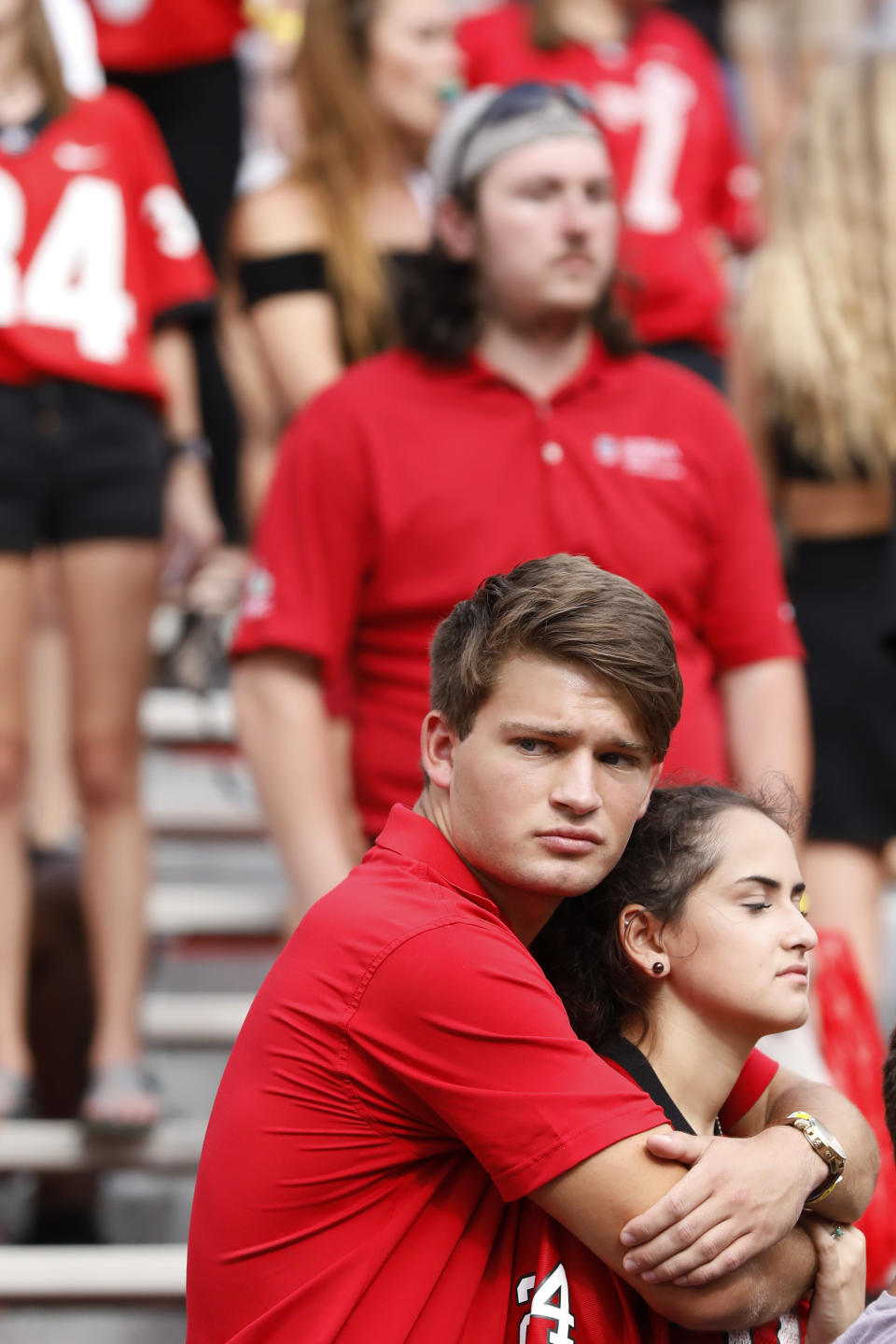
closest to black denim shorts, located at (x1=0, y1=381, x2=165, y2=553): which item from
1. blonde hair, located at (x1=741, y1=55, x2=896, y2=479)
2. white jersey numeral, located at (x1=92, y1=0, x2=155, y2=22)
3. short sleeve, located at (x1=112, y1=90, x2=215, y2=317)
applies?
short sleeve, located at (x1=112, y1=90, x2=215, y2=317)

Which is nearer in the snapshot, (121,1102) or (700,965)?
(700,965)

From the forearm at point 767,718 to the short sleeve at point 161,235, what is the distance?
121cm

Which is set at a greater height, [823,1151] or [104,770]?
[823,1151]

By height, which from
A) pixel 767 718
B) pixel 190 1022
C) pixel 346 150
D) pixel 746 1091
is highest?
pixel 346 150

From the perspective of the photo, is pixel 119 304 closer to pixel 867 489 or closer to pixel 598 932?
pixel 867 489

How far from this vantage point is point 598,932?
1.73 meters

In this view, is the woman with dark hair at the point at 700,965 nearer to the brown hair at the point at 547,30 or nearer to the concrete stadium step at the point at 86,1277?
the concrete stadium step at the point at 86,1277

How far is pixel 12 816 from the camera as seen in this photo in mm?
3105

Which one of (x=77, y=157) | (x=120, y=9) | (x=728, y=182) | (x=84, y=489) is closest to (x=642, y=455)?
(x=84, y=489)

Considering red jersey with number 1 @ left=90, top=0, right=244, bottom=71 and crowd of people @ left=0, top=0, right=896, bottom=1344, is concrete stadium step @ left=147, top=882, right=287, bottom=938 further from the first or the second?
red jersey with number 1 @ left=90, top=0, right=244, bottom=71

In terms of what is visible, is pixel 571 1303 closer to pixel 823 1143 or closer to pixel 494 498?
pixel 823 1143

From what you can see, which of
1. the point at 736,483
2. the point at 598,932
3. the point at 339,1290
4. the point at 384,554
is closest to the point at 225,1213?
the point at 339,1290

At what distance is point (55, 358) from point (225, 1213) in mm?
1831

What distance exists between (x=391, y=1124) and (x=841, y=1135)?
1.36 feet
